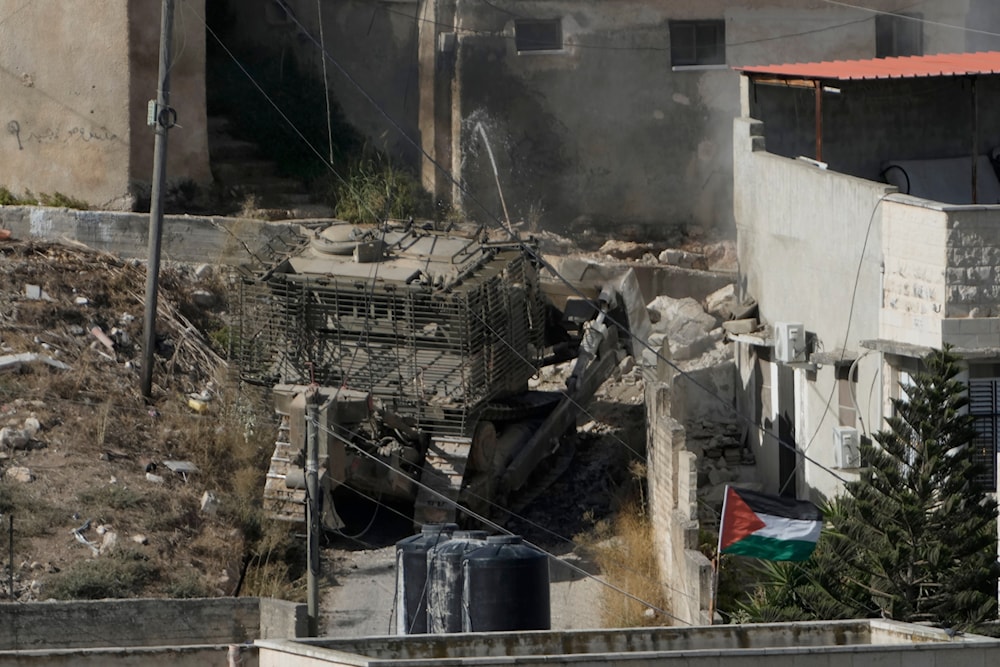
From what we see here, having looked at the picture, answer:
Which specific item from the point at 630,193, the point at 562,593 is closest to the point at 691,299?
the point at 630,193

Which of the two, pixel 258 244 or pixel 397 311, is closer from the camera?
pixel 397 311

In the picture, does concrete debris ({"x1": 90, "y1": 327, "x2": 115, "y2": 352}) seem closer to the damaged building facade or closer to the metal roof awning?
the damaged building facade

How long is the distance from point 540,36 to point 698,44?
2179 mm

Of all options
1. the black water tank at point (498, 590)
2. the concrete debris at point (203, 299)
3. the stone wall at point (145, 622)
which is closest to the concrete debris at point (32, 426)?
the concrete debris at point (203, 299)

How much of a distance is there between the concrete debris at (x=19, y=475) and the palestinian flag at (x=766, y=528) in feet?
24.3

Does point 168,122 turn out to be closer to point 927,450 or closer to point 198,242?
point 198,242

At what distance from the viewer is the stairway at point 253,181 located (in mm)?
31031

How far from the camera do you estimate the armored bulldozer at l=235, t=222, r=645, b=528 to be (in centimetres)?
2450

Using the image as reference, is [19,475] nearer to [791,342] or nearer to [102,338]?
[102,338]

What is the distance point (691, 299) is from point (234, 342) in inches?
253

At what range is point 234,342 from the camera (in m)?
26.9

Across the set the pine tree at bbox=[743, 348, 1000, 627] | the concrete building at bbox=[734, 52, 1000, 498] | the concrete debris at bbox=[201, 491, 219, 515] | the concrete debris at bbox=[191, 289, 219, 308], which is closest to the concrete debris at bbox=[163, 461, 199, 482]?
the concrete debris at bbox=[201, 491, 219, 515]

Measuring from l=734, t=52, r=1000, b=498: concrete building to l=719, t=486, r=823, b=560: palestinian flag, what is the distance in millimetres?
2176

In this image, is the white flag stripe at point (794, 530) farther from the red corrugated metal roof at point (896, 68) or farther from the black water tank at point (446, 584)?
the red corrugated metal roof at point (896, 68)
